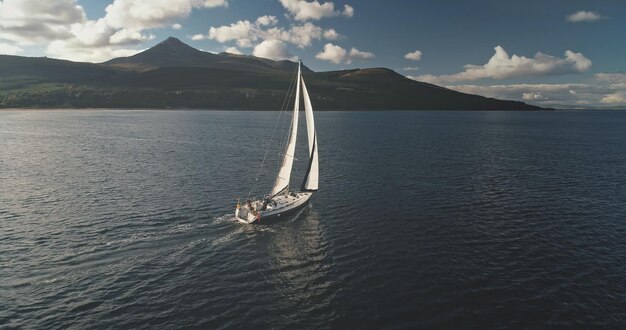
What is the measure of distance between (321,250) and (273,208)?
11.9m

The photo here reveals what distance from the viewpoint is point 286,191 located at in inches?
2392

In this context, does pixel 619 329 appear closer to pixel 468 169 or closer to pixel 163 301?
pixel 163 301

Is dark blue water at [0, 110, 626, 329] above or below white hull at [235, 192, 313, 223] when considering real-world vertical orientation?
below

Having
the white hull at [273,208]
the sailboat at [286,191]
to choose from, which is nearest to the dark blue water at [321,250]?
the white hull at [273,208]

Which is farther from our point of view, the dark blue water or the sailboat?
the sailboat

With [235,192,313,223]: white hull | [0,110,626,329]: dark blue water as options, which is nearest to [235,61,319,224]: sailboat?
[235,192,313,223]: white hull

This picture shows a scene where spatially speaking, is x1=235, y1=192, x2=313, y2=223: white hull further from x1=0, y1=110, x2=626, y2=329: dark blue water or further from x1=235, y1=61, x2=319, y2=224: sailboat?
x1=0, y1=110, x2=626, y2=329: dark blue water

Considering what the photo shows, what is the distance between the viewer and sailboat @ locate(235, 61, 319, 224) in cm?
5259

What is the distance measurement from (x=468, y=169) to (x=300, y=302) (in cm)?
7030

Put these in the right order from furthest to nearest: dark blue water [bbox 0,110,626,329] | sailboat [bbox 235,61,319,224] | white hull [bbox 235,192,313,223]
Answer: sailboat [bbox 235,61,319,224], white hull [bbox 235,192,313,223], dark blue water [bbox 0,110,626,329]

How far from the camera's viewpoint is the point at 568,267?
4109cm

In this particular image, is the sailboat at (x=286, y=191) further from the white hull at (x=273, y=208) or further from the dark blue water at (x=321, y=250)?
the dark blue water at (x=321, y=250)

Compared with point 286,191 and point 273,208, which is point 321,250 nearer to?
point 273,208

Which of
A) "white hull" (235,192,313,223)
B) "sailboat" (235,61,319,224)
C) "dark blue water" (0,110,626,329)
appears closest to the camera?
"dark blue water" (0,110,626,329)
